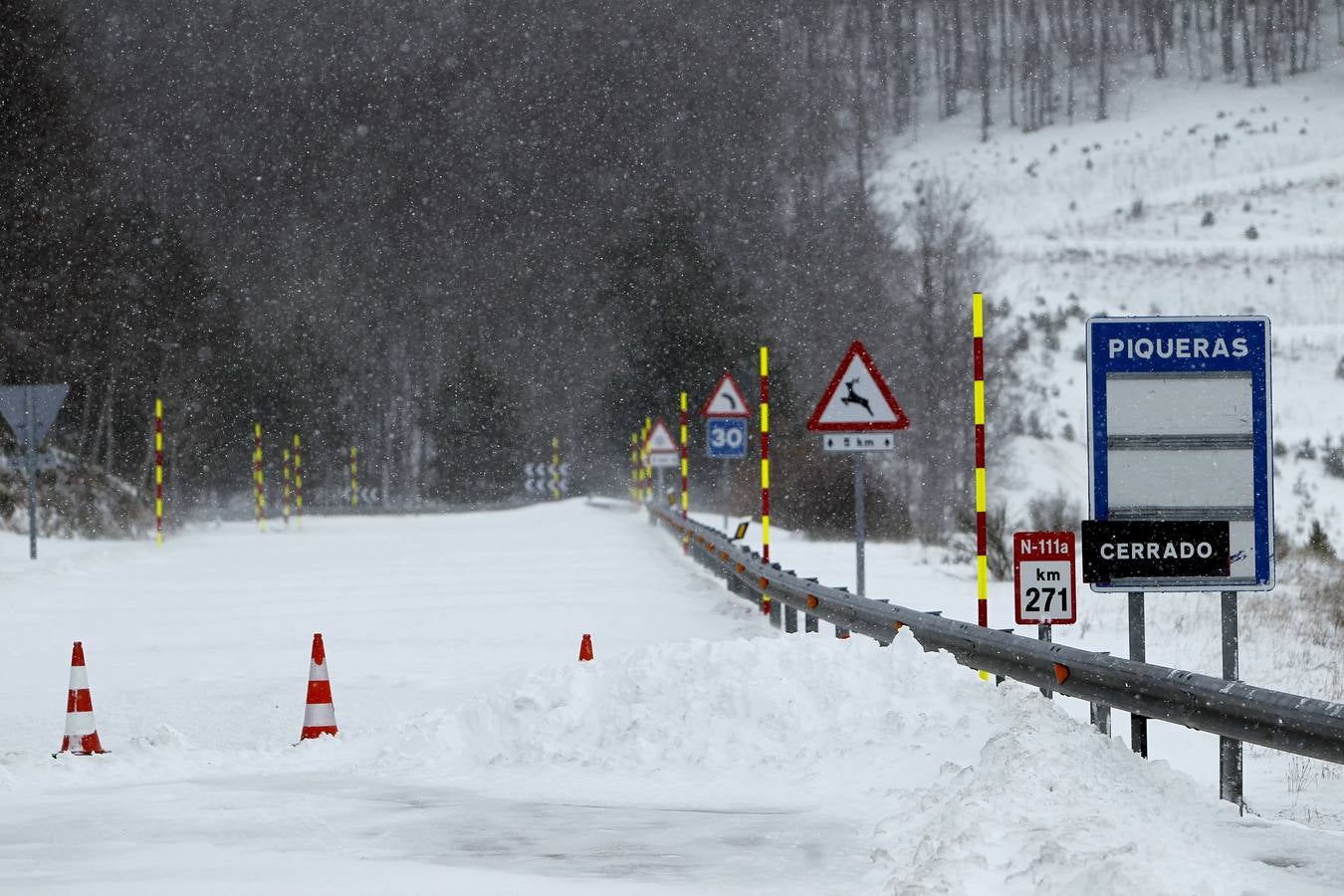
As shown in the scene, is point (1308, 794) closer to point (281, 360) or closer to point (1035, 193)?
point (281, 360)

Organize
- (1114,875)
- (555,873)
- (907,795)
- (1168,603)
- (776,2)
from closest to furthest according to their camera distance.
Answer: (1114,875) → (555,873) → (907,795) → (1168,603) → (776,2)

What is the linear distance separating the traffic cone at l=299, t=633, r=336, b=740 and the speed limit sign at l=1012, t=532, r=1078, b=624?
13.3 ft

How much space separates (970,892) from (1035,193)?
106m

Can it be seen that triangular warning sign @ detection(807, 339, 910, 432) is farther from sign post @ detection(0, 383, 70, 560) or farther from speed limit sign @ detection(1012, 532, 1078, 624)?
sign post @ detection(0, 383, 70, 560)

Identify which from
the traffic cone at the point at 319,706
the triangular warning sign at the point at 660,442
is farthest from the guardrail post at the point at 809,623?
the triangular warning sign at the point at 660,442

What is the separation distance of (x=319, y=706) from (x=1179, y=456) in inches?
206

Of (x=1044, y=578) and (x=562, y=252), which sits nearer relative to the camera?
(x=1044, y=578)

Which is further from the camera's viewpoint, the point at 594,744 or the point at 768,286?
the point at 768,286

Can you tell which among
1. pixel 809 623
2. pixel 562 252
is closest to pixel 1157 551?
pixel 809 623

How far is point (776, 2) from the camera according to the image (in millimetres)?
146375

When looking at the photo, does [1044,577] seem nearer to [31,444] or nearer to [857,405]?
[857,405]

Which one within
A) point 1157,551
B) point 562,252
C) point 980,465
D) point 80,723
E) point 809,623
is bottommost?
point 80,723

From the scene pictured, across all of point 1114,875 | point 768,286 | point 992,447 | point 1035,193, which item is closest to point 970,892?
point 1114,875

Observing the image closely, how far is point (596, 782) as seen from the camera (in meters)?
9.59
